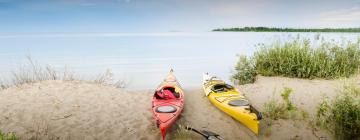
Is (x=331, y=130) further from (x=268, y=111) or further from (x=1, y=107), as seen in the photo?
(x=1, y=107)

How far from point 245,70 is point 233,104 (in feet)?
14.5

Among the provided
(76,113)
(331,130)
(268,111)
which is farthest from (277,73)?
(76,113)

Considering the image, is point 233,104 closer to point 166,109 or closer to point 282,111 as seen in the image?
point 282,111

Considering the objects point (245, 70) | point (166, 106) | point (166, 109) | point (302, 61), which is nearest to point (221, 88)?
point (166, 106)

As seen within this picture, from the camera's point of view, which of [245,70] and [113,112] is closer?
[113,112]

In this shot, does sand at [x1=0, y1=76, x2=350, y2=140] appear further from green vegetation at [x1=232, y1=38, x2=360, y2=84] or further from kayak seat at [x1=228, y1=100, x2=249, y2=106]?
green vegetation at [x1=232, y1=38, x2=360, y2=84]

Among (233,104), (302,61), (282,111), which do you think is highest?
(302,61)

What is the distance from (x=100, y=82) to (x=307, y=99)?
5813mm

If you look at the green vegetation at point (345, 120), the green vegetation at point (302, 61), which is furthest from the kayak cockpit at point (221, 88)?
the green vegetation at point (302, 61)

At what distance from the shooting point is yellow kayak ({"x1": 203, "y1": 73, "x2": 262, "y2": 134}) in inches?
247

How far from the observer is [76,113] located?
7051 millimetres

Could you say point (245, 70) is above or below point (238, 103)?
above

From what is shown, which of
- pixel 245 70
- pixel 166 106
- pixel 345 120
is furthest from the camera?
pixel 245 70

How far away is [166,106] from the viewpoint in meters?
6.81
